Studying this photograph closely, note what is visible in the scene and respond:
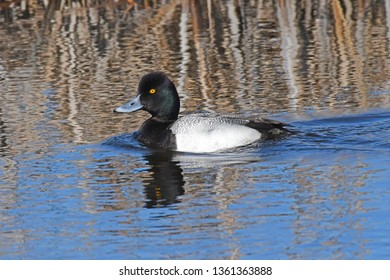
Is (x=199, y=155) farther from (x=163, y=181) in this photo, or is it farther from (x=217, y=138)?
(x=163, y=181)

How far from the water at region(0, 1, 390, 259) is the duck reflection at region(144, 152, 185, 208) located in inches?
1.0

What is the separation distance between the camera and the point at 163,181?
8.02 m

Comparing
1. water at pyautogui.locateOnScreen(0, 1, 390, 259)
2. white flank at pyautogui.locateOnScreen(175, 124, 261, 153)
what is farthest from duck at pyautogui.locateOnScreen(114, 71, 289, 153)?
water at pyautogui.locateOnScreen(0, 1, 390, 259)

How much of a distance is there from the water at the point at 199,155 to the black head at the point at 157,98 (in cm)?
29

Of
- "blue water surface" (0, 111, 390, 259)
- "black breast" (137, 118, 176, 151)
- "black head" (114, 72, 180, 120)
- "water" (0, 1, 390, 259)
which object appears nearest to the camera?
"blue water surface" (0, 111, 390, 259)

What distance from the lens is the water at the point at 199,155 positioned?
6.44m

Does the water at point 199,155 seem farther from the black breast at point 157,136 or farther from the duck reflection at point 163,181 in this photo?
the black breast at point 157,136

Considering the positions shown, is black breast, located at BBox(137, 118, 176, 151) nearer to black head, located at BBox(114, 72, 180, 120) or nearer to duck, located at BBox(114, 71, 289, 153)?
duck, located at BBox(114, 71, 289, 153)

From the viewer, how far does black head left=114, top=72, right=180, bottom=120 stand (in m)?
9.81

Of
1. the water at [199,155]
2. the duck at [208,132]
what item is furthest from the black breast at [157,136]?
the water at [199,155]

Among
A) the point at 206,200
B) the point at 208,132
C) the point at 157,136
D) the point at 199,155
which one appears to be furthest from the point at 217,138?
the point at 206,200

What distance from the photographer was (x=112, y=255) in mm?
6152

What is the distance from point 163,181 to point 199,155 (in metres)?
1.04

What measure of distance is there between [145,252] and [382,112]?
170 inches
